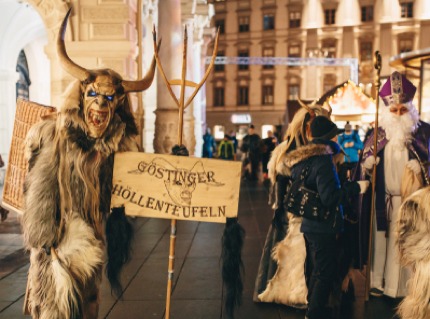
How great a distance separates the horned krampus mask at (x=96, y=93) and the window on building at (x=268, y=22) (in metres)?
47.0

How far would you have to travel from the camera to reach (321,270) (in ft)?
12.5

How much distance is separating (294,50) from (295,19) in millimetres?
3138

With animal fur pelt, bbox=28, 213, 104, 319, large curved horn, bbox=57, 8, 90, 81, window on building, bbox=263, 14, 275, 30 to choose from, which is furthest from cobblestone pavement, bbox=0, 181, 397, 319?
window on building, bbox=263, 14, 275, 30

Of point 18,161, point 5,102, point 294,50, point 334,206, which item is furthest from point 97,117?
point 294,50

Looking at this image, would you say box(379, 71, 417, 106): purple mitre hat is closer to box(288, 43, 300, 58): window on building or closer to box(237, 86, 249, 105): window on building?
box(288, 43, 300, 58): window on building

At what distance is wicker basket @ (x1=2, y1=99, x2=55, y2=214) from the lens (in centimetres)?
398

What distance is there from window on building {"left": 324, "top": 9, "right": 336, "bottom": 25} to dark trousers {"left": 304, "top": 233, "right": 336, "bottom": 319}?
46319 mm

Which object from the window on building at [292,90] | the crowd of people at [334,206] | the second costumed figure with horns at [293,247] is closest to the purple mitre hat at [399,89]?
the crowd of people at [334,206]

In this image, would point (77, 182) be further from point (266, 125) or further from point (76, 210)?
point (266, 125)

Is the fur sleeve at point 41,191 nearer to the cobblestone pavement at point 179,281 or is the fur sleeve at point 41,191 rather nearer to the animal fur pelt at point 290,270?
the cobblestone pavement at point 179,281

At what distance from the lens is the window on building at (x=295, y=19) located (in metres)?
47.2

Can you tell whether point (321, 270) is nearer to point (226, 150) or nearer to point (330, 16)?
point (226, 150)

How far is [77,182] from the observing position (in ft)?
10.7

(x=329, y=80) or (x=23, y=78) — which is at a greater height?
(x=329, y=80)
